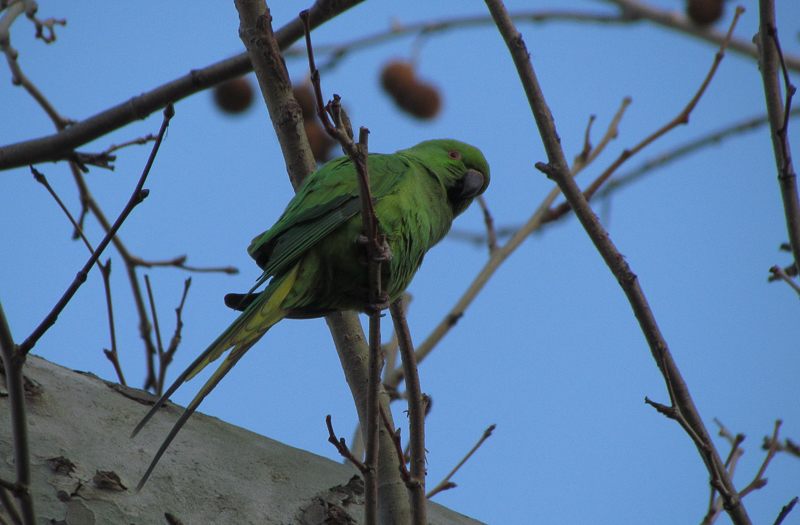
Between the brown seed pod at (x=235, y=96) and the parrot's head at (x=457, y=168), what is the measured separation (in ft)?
9.68

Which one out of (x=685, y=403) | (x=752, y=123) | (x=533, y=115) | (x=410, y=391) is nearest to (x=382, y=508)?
(x=410, y=391)

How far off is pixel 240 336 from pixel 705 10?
13.8 ft

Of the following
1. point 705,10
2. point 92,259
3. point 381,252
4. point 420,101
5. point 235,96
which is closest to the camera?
point 92,259

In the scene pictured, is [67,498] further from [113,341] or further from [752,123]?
[752,123]

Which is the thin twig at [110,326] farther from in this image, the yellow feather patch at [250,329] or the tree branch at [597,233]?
the tree branch at [597,233]

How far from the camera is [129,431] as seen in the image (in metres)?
1.99

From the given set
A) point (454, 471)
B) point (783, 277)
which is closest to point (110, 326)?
point (454, 471)

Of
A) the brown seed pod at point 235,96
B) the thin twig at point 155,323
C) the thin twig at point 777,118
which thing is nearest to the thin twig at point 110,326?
the thin twig at point 155,323

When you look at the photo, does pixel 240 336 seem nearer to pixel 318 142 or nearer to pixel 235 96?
pixel 318 142

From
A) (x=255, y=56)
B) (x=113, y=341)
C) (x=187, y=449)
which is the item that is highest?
(x=255, y=56)

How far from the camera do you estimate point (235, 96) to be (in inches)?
241

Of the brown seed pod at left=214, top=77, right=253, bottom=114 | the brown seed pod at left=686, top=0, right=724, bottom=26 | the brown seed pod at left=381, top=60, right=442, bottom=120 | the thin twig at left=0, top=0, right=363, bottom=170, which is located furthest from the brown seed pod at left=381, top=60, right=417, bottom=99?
the thin twig at left=0, top=0, right=363, bottom=170

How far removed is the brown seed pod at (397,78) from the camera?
20.9ft

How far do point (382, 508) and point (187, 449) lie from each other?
0.69 m
